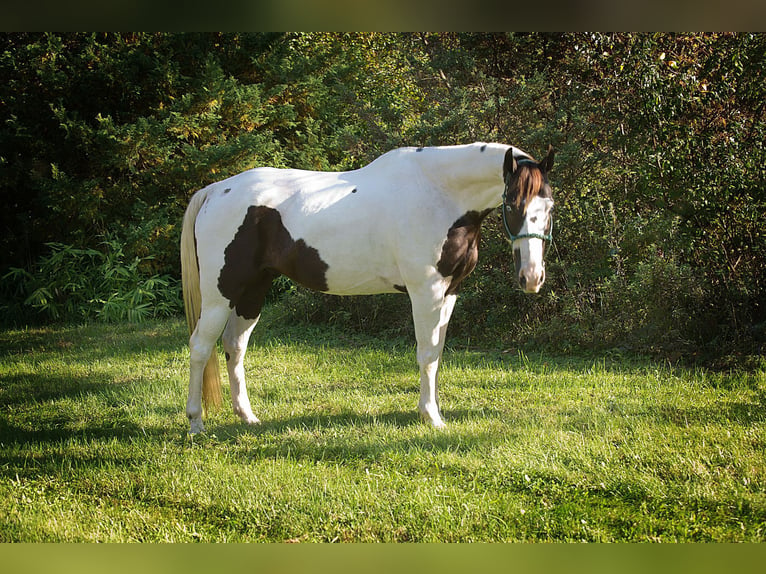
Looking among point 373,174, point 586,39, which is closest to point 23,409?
point 373,174

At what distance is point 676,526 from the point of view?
2818 mm

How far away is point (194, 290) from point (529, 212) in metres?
2.28

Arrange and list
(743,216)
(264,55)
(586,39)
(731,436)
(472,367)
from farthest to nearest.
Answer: (264,55) < (586,39) < (472,367) < (743,216) < (731,436)

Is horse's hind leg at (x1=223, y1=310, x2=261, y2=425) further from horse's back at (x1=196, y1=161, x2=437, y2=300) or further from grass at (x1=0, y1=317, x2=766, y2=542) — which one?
horse's back at (x1=196, y1=161, x2=437, y2=300)

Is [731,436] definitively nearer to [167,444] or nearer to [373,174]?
[373,174]

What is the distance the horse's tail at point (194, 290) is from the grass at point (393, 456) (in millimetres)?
258

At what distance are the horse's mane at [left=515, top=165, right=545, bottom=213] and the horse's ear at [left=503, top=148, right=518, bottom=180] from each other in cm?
5

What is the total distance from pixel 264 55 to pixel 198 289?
20.3ft

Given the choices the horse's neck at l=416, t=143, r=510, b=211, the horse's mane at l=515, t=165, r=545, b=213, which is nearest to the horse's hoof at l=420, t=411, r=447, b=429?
the horse's neck at l=416, t=143, r=510, b=211

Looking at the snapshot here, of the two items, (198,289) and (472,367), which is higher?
(198,289)

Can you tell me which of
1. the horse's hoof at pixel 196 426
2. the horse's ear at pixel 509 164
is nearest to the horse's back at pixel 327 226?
the horse's ear at pixel 509 164

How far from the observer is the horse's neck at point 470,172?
3902 millimetres

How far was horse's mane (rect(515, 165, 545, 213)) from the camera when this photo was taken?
361cm

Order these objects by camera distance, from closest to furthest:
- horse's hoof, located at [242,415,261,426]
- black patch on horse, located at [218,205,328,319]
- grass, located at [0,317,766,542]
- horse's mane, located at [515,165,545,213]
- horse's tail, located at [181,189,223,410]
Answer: grass, located at [0,317,766,542] < horse's mane, located at [515,165,545,213] < black patch on horse, located at [218,205,328,319] < horse's tail, located at [181,189,223,410] < horse's hoof, located at [242,415,261,426]
